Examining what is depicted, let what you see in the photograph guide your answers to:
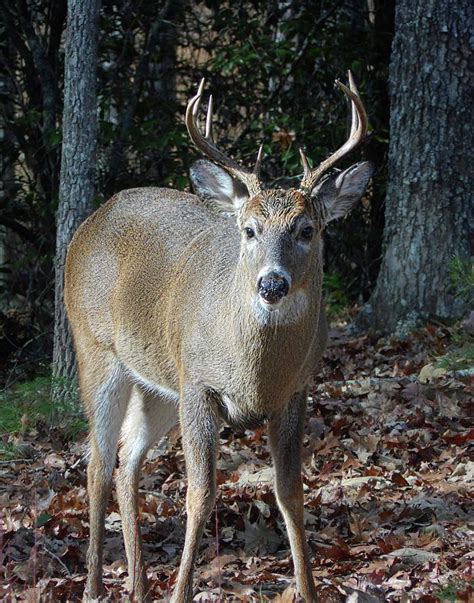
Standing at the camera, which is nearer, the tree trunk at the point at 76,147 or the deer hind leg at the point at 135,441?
the deer hind leg at the point at 135,441

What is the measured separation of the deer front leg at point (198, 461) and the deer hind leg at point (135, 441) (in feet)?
2.48

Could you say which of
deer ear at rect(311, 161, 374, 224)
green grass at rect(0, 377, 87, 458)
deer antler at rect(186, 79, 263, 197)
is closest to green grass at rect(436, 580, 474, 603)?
deer ear at rect(311, 161, 374, 224)

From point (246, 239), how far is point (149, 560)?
1.96m

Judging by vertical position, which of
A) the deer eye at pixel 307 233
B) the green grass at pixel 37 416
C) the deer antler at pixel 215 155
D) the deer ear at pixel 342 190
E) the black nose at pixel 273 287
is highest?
the deer antler at pixel 215 155

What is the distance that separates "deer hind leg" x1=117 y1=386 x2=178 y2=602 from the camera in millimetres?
5845

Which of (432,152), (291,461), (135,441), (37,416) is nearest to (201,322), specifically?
(291,461)

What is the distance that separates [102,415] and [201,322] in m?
1.07

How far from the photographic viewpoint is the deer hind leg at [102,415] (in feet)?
19.5

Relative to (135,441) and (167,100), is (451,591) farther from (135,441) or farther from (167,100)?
(167,100)

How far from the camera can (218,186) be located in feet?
17.7

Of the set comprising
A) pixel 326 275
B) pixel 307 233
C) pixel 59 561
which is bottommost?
pixel 59 561

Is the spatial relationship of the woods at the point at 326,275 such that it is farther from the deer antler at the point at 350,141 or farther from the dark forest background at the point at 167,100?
the deer antler at the point at 350,141

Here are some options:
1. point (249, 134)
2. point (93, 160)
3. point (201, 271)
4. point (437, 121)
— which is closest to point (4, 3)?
point (249, 134)

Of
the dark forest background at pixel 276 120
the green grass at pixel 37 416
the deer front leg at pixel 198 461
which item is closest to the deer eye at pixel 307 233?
the deer front leg at pixel 198 461
